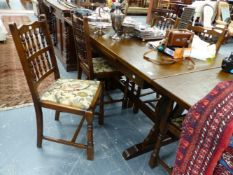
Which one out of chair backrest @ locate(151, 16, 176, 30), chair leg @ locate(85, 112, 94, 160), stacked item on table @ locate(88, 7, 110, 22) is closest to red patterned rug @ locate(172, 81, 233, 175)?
chair leg @ locate(85, 112, 94, 160)

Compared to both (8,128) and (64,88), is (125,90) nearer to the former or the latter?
(64,88)

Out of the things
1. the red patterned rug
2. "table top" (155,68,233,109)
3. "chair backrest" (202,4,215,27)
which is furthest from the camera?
"chair backrest" (202,4,215,27)

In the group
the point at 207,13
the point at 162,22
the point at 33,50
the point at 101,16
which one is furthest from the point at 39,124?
the point at 207,13

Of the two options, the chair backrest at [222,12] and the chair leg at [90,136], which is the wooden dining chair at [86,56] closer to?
the chair leg at [90,136]

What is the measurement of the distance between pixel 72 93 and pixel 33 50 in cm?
41

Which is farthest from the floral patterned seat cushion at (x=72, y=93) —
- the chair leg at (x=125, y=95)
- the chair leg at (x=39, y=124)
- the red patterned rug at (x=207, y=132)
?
the red patterned rug at (x=207, y=132)

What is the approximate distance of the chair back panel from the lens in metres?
1.23

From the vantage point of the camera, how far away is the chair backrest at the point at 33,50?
1.23m

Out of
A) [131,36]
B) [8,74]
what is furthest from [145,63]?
[8,74]

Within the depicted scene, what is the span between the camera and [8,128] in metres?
1.82

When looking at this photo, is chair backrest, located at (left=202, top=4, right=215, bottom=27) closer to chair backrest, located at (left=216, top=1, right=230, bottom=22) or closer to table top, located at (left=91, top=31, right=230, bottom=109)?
chair backrest, located at (left=216, top=1, right=230, bottom=22)

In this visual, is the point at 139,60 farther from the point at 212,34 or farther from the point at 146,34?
the point at 212,34

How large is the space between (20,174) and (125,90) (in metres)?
1.19

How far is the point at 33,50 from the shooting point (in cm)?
140
